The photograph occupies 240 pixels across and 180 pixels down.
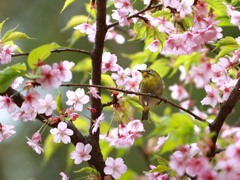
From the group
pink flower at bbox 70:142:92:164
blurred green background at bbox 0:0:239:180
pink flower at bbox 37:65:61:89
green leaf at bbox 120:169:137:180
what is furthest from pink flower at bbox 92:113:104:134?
blurred green background at bbox 0:0:239:180

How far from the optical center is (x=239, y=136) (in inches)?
50.5

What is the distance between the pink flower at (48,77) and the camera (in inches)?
53.5

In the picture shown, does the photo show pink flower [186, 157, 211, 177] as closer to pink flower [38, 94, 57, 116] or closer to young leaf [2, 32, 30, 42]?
pink flower [38, 94, 57, 116]

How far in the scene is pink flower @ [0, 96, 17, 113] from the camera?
1.58m

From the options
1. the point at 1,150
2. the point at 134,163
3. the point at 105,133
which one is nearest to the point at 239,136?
the point at 105,133

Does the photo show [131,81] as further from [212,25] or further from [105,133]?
[212,25]

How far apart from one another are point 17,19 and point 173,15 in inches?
228

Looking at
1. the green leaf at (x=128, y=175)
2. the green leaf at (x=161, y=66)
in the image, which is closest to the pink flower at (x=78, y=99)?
the green leaf at (x=128, y=175)

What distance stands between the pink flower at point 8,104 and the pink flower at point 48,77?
0.80ft

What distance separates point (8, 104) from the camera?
1583mm

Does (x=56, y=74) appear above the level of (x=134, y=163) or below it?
above

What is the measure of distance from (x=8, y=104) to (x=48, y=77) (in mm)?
278

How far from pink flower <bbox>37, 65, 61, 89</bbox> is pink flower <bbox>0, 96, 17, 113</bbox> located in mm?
244

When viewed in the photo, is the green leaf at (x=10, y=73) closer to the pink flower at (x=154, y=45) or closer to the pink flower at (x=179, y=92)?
the pink flower at (x=154, y=45)
